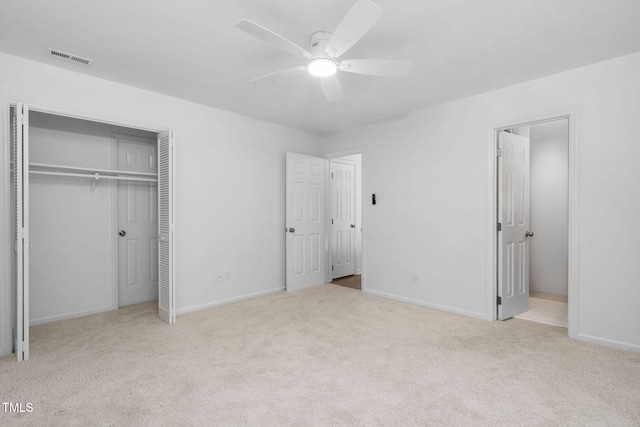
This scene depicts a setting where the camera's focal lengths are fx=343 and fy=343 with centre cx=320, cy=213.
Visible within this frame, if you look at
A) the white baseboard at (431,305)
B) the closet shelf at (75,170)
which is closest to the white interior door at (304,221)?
the white baseboard at (431,305)

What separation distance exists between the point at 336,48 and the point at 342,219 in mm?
3955

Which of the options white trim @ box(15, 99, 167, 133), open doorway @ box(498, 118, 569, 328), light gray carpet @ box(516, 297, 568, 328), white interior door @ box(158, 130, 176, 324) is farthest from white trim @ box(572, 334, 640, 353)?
white trim @ box(15, 99, 167, 133)

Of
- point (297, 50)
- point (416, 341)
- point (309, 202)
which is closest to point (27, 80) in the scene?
point (297, 50)

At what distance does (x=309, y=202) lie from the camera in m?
5.26

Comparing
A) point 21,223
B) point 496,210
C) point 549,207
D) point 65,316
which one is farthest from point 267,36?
point 549,207

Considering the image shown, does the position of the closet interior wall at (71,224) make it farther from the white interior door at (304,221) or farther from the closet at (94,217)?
the white interior door at (304,221)

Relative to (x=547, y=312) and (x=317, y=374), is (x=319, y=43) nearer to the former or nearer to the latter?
(x=317, y=374)

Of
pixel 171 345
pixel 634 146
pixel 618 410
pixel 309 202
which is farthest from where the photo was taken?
pixel 309 202

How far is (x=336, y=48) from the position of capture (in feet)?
7.02

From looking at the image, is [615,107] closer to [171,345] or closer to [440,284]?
[440,284]

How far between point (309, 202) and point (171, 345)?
2850 mm

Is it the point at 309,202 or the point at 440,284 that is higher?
the point at 309,202

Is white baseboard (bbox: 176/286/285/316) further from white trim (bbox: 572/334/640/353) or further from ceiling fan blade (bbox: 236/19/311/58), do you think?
white trim (bbox: 572/334/640/353)

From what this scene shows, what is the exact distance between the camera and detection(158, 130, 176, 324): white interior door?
3547 mm
